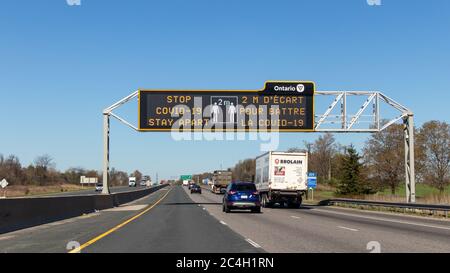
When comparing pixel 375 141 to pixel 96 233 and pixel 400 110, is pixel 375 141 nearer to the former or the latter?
pixel 400 110

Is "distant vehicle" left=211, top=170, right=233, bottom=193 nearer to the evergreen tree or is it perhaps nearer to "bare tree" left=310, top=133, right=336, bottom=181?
the evergreen tree

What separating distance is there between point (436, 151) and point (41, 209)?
228 feet

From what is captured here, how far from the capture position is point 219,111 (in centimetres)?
3872

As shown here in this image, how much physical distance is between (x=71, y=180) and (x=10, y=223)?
17569cm

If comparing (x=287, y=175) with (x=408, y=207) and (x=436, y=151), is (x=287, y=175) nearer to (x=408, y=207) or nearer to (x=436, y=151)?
(x=408, y=207)

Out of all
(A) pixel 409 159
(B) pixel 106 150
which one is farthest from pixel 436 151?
(B) pixel 106 150

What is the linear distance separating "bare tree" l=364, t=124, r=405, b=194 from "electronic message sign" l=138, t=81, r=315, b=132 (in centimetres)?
4321

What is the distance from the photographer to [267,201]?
41156 mm

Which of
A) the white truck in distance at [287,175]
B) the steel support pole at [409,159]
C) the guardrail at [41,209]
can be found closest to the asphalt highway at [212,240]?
the guardrail at [41,209]
